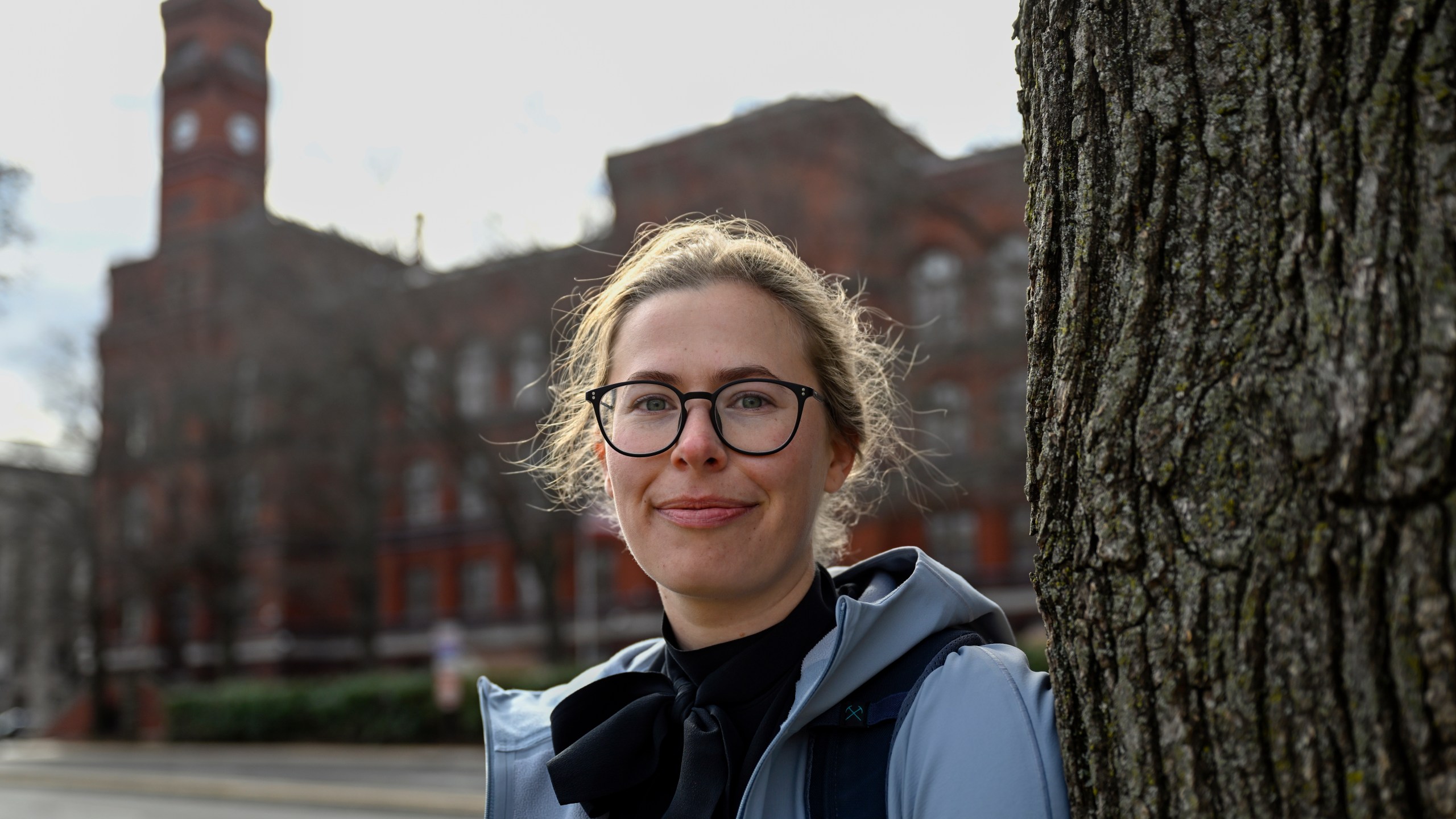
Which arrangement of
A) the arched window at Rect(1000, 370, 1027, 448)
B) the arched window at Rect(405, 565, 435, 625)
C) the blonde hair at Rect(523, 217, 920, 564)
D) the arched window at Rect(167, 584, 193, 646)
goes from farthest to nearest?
the arched window at Rect(405, 565, 435, 625) → the arched window at Rect(167, 584, 193, 646) → the arched window at Rect(1000, 370, 1027, 448) → the blonde hair at Rect(523, 217, 920, 564)

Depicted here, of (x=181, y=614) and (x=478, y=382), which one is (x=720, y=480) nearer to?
(x=478, y=382)

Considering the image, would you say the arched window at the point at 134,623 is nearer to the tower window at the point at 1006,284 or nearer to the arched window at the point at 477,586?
the arched window at the point at 477,586

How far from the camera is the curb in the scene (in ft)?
51.7

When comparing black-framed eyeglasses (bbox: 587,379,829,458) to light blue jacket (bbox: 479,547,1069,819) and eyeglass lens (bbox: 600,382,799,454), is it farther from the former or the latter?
light blue jacket (bbox: 479,547,1069,819)

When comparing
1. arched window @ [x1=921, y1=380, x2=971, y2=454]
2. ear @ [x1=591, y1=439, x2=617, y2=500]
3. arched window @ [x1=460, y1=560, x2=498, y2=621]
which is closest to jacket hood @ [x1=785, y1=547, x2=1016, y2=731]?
ear @ [x1=591, y1=439, x2=617, y2=500]

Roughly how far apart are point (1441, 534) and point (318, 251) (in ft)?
112

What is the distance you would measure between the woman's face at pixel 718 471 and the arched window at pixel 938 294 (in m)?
16.0

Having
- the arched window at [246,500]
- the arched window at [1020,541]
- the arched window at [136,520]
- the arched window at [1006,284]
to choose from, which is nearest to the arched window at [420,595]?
the arched window at [246,500]

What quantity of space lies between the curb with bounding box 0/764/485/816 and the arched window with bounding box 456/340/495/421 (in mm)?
15455

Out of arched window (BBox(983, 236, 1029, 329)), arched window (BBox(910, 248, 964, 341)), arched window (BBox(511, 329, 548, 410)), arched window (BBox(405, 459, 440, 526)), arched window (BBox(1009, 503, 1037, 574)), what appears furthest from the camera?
arched window (BBox(405, 459, 440, 526))

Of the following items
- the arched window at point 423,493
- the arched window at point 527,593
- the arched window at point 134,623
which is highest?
the arched window at point 423,493

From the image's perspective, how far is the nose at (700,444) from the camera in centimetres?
200

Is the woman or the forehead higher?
the forehead

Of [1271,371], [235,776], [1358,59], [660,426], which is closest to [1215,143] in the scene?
[1358,59]
